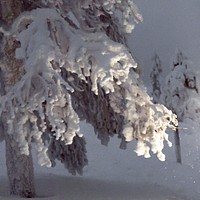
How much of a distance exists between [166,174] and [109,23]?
312 inches

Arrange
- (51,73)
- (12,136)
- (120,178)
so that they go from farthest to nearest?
(120,178), (12,136), (51,73)

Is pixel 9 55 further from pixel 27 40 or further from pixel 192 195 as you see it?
pixel 192 195

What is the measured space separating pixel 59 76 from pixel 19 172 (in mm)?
2907

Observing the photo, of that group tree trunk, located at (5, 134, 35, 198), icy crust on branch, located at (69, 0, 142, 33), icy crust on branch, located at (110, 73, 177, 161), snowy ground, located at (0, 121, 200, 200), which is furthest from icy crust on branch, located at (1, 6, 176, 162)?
snowy ground, located at (0, 121, 200, 200)

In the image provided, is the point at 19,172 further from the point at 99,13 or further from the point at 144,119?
the point at 99,13

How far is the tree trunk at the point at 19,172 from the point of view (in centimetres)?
881

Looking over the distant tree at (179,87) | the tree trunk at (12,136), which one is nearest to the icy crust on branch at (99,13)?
the tree trunk at (12,136)

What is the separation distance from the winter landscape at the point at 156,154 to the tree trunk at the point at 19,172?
240 millimetres

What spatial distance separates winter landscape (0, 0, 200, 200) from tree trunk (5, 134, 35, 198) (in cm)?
24

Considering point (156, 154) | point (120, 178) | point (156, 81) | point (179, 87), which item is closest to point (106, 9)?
point (120, 178)

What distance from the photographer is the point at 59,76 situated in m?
6.62

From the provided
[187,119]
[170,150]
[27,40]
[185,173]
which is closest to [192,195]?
[185,173]

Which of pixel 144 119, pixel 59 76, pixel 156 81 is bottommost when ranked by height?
pixel 144 119

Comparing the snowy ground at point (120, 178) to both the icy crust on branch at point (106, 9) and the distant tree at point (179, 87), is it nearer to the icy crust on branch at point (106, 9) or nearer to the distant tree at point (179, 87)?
the distant tree at point (179, 87)
